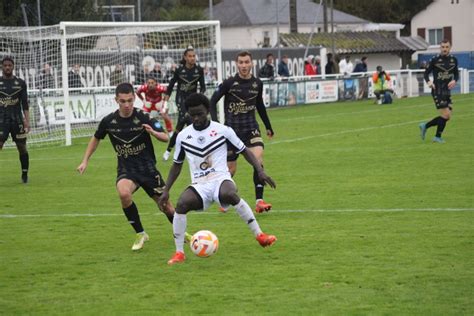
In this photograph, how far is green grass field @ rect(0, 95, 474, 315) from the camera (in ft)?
27.6

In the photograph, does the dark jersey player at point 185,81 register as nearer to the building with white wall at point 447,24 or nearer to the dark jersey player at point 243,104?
the dark jersey player at point 243,104

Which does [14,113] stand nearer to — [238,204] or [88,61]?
[238,204]

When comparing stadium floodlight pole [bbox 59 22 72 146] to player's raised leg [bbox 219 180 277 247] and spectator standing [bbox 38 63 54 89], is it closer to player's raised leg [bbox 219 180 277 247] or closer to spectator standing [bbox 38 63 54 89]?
spectator standing [bbox 38 63 54 89]

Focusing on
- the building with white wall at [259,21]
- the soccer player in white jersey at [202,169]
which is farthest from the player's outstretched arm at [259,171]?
the building with white wall at [259,21]

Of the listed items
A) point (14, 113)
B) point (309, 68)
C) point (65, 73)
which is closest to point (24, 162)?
point (14, 113)

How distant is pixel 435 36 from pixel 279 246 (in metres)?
82.9

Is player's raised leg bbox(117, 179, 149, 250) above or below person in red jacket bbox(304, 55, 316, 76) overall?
below

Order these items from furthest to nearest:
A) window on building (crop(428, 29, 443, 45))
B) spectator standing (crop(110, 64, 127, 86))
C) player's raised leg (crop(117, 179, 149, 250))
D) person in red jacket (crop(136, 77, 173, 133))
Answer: window on building (crop(428, 29, 443, 45)) < spectator standing (crop(110, 64, 127, 86)) < person in red jacket (crop(136, 77, 173, 133)) < player's raised leg (crop(117, 179, 149, 250))

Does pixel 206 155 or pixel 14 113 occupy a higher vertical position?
pixel 14 113

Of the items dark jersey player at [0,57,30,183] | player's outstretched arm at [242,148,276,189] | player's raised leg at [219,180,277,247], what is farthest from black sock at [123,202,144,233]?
dark jersey player at [0,57,30,183]

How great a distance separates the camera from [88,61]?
30.5 m

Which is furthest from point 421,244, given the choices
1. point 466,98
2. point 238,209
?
point 466,98

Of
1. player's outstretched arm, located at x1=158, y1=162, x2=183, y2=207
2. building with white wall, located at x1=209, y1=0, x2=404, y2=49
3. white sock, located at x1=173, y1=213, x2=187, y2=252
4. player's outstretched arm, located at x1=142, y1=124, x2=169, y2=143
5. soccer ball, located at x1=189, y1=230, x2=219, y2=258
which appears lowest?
soccer ball, located at x1=189, y1=230, x2=219, y2=258

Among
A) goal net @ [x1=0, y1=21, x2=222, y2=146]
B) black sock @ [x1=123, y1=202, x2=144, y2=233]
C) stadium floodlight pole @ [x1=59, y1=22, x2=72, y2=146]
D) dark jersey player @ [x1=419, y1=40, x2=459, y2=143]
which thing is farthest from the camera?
goal net @ [x1=0, y1=21, x2=222, y2=146]
